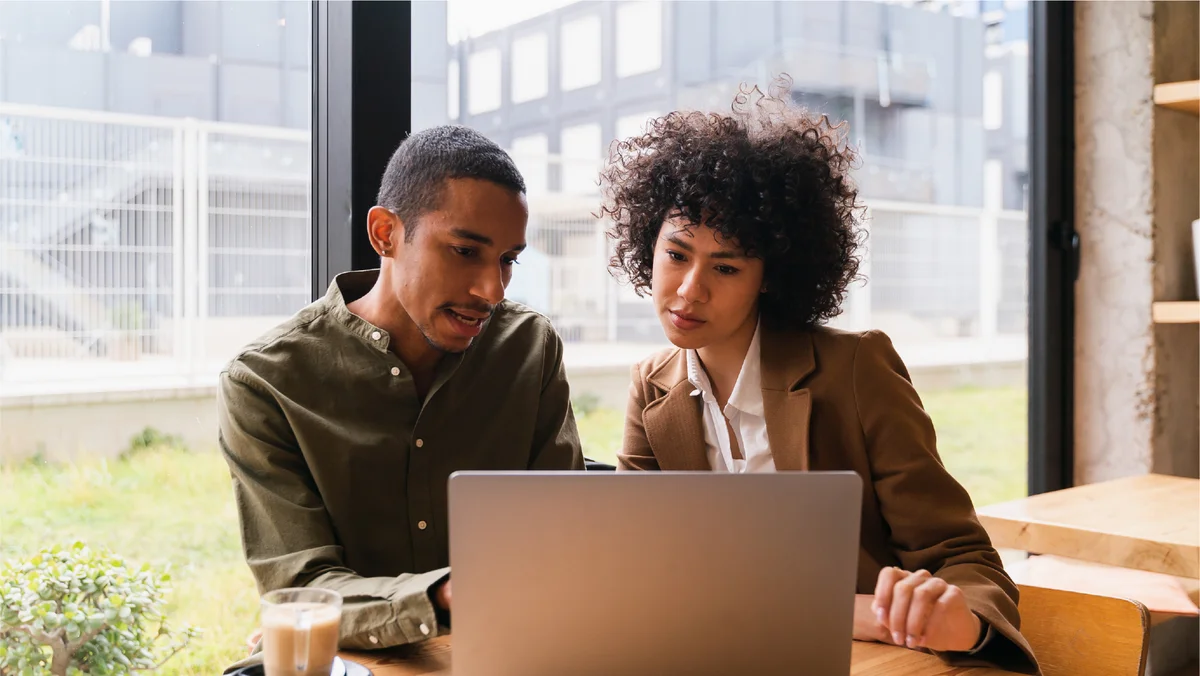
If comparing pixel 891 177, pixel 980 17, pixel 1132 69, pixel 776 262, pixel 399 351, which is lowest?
pixel 399 351

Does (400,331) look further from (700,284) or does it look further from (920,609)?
(920,609)

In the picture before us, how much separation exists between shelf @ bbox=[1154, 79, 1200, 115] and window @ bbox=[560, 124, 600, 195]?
61.9 inches

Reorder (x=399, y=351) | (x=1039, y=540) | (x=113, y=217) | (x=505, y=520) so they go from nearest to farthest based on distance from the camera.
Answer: (x=505, y=520), (x=399, y=351), (x=113, y=217), (x=1039, y=540)

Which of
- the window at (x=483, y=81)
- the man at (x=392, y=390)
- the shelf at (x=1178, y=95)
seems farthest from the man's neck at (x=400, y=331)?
the shelf at (x=1178, y=95)

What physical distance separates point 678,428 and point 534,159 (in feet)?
2.58

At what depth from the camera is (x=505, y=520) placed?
875 mm

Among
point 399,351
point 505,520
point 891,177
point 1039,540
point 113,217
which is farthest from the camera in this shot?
point 891,177

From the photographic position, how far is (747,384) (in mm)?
1583

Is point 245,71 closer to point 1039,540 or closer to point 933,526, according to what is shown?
point 933,526

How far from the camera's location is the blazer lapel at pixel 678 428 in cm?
160

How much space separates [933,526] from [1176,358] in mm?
1898

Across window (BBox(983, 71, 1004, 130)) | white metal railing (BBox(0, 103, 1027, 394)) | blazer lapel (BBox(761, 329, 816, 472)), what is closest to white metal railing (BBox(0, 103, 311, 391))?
white metal railing (BBox(0, 103, 1027, 394))

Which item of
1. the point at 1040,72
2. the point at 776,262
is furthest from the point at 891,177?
the point at 776,262

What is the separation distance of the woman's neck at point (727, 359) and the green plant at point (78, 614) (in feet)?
3.27
